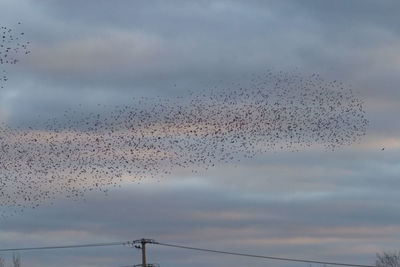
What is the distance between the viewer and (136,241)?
123m

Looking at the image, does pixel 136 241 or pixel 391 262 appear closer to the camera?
pixel 136 241

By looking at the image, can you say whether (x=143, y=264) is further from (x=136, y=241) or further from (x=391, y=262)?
(x=391, y=262)

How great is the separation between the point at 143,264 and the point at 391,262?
83125mm

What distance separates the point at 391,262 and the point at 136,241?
7955 centimetres

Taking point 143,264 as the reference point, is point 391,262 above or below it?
above

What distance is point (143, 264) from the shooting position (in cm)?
11819

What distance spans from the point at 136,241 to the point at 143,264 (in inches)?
224

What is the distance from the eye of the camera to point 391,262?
18975 cm

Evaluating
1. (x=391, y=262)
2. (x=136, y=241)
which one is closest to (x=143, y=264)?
(x=136, y=241)

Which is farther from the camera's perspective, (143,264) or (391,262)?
(391,262)
